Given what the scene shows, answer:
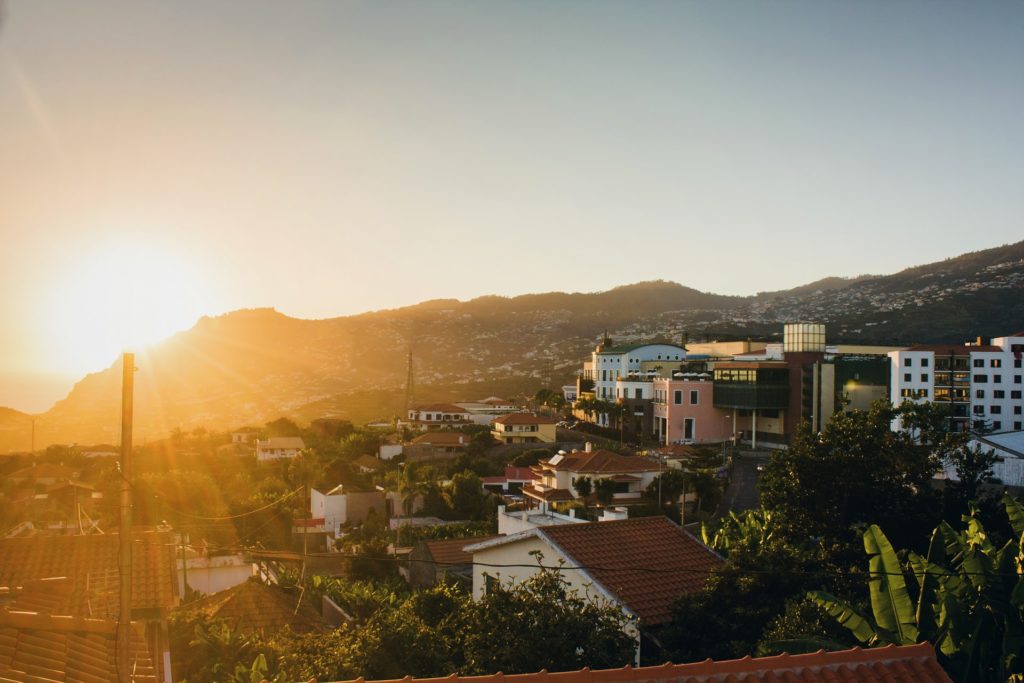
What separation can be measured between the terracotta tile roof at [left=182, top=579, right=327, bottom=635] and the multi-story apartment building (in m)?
48.8

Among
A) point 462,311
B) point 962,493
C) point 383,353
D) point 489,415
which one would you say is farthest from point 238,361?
point 962,493

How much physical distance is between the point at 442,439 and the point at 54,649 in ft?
170

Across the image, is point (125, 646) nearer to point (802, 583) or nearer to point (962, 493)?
point (802, 583)

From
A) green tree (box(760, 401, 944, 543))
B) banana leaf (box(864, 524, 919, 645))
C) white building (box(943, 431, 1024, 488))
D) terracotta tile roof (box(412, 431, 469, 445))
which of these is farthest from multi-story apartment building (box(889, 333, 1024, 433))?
banana leaf (box(864, 524, 919, 645))

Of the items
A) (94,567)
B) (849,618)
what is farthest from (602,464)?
(94,567)

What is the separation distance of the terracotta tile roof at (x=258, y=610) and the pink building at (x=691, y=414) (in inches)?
1730

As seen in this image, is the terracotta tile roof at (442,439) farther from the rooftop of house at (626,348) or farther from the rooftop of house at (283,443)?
the rooftop of house at (626,348)

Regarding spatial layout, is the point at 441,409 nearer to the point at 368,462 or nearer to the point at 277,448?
the point at 277,448

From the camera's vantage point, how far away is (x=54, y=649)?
→ 5926 millimetres

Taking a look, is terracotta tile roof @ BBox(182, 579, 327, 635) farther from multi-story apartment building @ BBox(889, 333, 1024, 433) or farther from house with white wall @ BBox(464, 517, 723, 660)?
multi-story apartment building @ BBox(889, 333, 1024, 433)

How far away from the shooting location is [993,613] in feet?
33.0

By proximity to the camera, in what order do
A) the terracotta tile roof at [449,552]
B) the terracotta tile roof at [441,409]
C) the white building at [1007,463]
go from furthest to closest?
the terracotta tile roof at [441,409] < the white building at [1007,463] < the terracotta tile roof at [449,552]

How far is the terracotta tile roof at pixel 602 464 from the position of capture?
39219 millimetres

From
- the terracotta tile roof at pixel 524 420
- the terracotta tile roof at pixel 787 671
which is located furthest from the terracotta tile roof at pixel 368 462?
the terracotta tile roof at pixel 787 671
